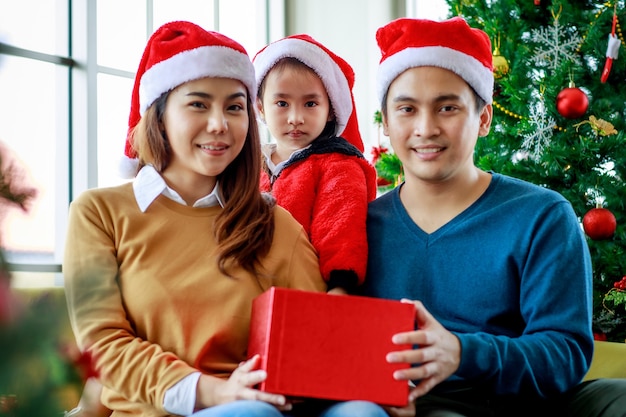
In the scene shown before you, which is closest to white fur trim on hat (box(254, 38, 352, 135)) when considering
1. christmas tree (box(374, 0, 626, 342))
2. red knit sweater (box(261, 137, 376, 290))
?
red knit sweater (box(261, 137, 376, 290))

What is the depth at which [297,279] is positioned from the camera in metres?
1.69

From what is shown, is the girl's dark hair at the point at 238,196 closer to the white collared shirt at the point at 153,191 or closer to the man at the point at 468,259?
the white collared shirt at the point at 153,191

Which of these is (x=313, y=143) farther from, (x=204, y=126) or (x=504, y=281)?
(x=504, y=281)

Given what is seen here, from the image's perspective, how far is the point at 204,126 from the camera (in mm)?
1662

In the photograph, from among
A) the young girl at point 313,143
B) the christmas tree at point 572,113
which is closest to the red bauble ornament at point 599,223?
the christmas tree at point 572,113

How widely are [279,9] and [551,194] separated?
3216mm

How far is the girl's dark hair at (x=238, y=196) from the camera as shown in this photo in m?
1.62

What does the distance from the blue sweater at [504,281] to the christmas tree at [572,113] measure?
1.49 metres

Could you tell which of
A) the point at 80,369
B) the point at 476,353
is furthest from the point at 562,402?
the point at 80,369

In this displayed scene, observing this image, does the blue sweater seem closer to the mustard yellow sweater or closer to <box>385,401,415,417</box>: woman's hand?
<box>385,401,415,417</box>: woman's hand

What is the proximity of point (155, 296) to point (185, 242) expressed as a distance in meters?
0.14

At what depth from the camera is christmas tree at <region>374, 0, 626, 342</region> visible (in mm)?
3160

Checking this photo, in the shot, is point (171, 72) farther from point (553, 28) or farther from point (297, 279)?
point (553, 28)

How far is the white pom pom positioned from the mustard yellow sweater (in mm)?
144
